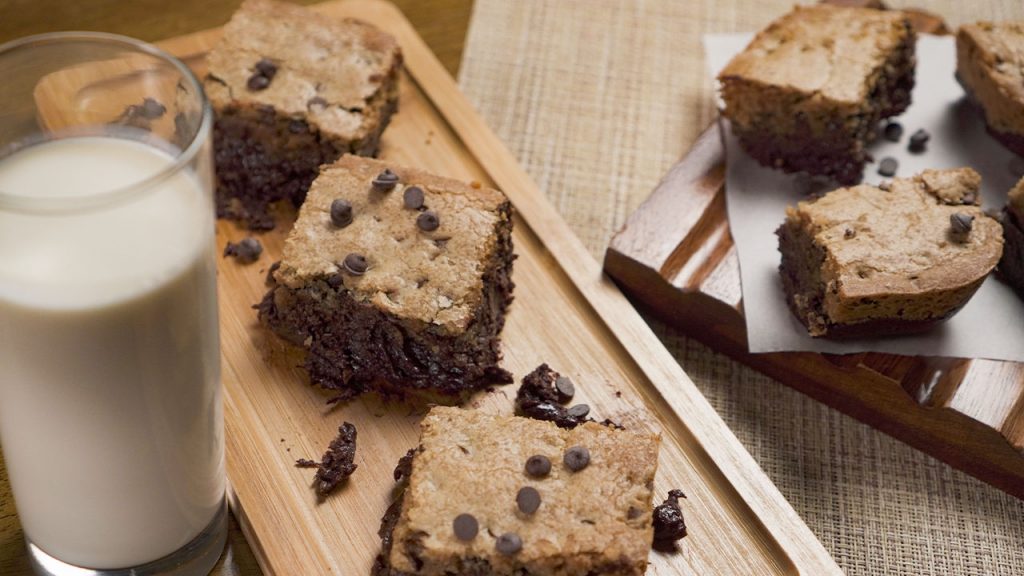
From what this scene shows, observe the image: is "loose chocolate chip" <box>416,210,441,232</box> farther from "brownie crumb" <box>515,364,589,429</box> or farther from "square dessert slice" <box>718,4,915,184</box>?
"square dessert slice" <box>718,4,915,184</box>

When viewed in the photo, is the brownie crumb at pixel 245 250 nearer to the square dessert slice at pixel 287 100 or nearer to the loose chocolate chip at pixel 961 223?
the square dessert slice at pixel 287 100

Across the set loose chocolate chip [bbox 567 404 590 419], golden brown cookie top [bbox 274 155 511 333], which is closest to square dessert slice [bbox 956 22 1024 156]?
golden brown cookie top [bbox 274 155 511 333]

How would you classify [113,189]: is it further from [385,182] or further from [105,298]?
[385,182]

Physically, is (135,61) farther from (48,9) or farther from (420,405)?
(48,9)

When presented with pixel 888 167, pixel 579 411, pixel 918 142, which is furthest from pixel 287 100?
pixel 918 142

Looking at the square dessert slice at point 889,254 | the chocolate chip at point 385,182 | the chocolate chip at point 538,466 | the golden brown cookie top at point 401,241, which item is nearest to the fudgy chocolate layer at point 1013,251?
the square dessert slice at point 889,254
